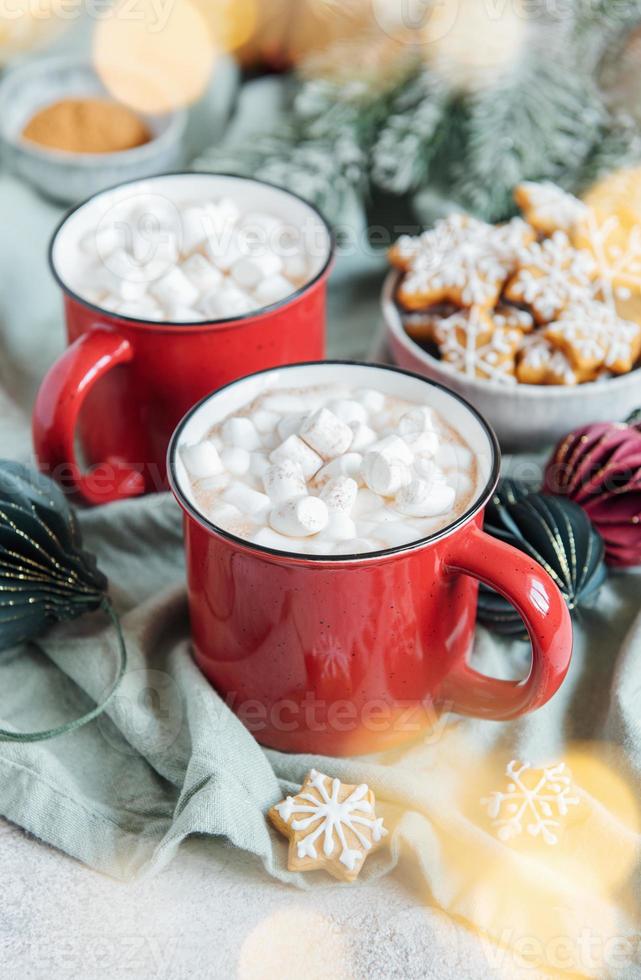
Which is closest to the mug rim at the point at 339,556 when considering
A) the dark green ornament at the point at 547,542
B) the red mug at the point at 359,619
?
the red mug at the point at 359,619

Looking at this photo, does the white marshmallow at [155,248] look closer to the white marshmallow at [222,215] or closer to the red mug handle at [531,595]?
the white marshmallow at [222,215]

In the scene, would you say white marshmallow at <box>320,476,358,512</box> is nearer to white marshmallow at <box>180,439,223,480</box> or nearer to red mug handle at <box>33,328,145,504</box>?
white marshmallow at <box>180,439,223,480</box>

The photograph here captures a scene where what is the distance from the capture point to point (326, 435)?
0.75m

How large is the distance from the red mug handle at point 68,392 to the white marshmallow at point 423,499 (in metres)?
0.29

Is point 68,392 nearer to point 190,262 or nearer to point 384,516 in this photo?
point 190,262

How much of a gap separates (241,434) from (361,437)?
0.08 metres

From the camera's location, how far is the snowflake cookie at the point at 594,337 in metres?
0.94

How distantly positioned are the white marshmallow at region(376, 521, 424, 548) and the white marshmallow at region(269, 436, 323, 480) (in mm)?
67

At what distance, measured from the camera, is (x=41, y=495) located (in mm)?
822

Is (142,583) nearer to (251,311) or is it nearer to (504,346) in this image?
(251,311)

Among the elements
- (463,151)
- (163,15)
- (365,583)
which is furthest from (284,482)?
(163,15)

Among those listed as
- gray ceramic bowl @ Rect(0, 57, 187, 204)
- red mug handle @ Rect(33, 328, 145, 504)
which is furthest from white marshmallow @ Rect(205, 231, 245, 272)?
gray ceramic bowl @ Rect(0, 57, 187, 204)

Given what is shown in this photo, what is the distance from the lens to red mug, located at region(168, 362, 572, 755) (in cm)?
69

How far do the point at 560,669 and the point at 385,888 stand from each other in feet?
0.58
